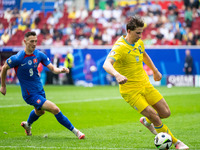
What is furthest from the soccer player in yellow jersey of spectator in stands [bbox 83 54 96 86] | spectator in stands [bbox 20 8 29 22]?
spectator in stands [bbox 20 8 29 22]

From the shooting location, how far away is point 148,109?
6961 mm

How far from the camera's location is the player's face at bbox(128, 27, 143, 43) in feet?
22.8

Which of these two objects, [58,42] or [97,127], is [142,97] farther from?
[58,42]

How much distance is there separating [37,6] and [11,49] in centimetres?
630

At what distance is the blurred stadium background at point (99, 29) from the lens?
28047 mm

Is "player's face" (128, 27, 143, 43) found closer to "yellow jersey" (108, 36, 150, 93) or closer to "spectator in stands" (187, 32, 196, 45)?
"yellow jersey" (108, 36, 150, 93)

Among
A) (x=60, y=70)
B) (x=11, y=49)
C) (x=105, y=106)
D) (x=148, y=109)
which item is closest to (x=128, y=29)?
(x=148, y=109)

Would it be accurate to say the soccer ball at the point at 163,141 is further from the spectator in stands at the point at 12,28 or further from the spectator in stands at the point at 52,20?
the spectator in stands at the point at 12,28

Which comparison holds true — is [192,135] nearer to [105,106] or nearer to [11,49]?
[105,106]

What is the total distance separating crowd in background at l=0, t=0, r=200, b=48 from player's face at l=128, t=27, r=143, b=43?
69.5 ft

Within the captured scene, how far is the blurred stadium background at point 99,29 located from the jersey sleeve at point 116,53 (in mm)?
21123

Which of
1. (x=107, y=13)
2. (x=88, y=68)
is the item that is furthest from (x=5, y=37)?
(x=107, y=13)

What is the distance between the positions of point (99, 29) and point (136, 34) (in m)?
25.0

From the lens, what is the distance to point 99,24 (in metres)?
32.2
